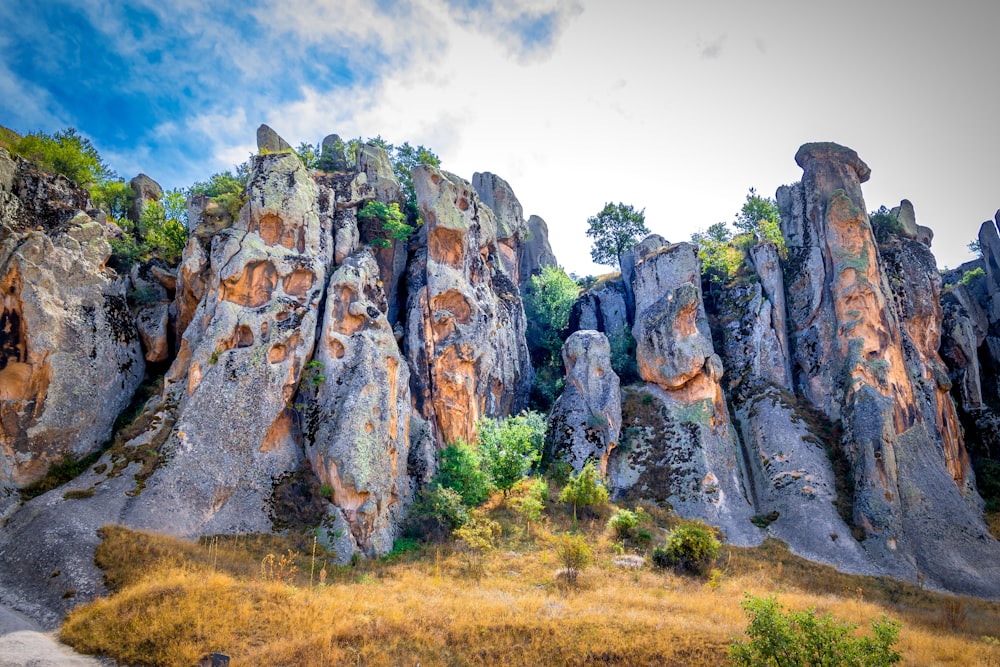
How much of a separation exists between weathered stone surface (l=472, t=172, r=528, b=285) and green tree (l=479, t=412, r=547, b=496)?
17.9 m

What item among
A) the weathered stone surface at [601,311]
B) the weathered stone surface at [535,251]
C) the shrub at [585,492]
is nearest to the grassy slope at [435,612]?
the shrub at [585,492]

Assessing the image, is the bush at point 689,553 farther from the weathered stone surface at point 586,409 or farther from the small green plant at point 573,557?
the weathered stone surface at point 586,409

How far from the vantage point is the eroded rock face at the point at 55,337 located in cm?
1878

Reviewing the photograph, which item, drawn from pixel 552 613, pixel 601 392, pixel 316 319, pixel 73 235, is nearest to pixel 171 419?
pixel 316 319

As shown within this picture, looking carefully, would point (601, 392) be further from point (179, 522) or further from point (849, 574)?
point (179, 522)

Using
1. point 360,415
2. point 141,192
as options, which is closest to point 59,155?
point 141,192

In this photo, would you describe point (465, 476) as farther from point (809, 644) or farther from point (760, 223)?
point (760, 223)

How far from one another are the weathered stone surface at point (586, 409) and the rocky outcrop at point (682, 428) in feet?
5.04

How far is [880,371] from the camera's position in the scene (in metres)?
27.5

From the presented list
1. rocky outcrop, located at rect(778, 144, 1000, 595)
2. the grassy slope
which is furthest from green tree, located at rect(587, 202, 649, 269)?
the grassy slope

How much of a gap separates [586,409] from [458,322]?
8810 millimetres

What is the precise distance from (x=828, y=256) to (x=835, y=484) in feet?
47.5

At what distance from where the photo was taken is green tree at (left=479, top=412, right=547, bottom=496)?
24766 mm

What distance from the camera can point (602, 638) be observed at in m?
12.6
